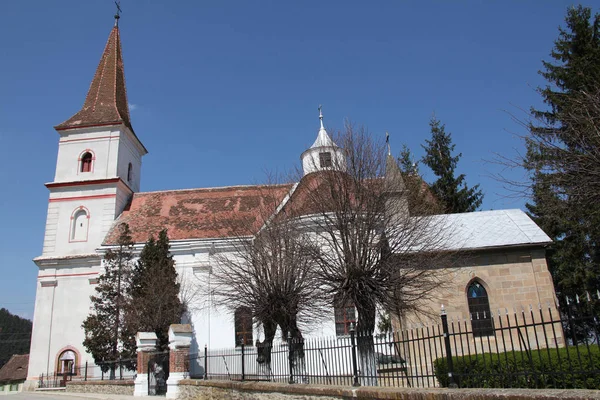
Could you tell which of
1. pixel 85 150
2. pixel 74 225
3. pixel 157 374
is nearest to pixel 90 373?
pixel 157 374

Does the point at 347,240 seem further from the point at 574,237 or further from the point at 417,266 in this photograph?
the point at 574,237

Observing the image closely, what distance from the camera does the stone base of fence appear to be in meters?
5.13

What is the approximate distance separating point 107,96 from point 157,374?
78.6 feet

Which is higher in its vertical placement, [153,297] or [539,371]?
[153,297]

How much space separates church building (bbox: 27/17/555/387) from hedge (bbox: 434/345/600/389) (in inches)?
317

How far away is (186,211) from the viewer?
31.3 m

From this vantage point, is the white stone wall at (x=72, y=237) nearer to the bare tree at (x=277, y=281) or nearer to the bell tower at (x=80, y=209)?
the bell tower at (x=80, y=209)

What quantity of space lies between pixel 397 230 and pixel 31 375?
82.0 ft

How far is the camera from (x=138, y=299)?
23.5 metres

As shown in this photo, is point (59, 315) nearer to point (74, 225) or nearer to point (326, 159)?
point (74, 225)

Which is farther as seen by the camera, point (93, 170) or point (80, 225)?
point (93, 170)

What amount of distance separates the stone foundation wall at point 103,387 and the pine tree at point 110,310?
125 centimetres

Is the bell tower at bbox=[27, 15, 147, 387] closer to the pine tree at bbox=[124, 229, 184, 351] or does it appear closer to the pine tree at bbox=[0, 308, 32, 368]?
the pine tree at bbox=[124, 229, 184, 351]

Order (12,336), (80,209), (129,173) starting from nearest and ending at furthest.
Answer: (80,209), (129,173), (12,336)
